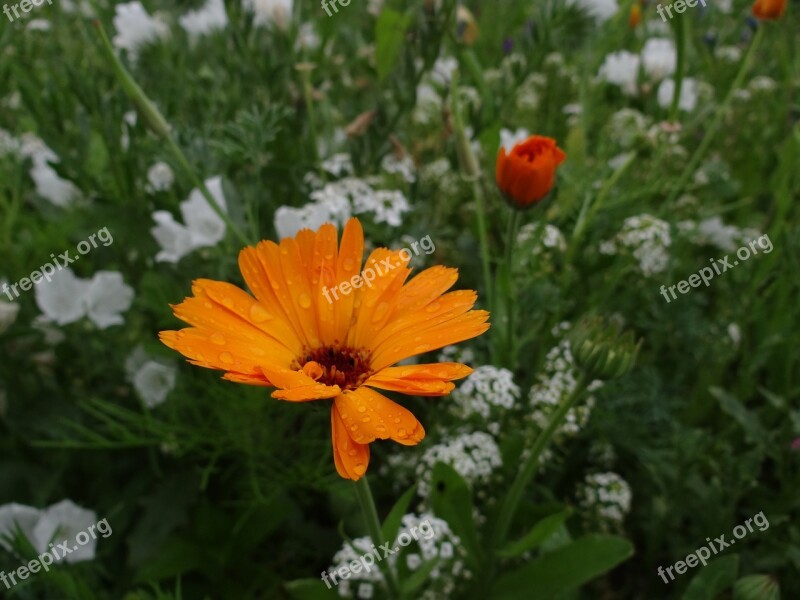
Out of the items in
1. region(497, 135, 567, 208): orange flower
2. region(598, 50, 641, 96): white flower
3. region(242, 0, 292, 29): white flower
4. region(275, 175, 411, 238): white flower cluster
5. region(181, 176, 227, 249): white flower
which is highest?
region(242, 0, 292, 29): white flower

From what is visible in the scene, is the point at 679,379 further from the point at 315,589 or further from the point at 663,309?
the point at 315,589

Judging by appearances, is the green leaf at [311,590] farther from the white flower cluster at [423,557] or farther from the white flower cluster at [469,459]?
the white flower cluster at [469,459]

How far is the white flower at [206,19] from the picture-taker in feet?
5.66

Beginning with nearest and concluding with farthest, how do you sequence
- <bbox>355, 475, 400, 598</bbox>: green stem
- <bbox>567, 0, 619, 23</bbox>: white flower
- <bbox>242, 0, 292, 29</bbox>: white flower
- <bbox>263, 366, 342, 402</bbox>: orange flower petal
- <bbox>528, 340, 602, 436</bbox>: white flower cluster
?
1. <bbox>263, 366, 342, 402</bbox>: orange flower petal
2. <bbox>355, 475, 400, 598</bbox>: green stem
3. <bbox>528, 340, 602, 436</bbox>: white flower cluster
4. <bbox>242, 0, 292, 29</bbox>: white flower
5. <bbox>567, 0, 619, 23</bbox>: white flower

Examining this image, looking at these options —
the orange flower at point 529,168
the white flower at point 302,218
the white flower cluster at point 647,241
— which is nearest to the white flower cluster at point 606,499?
the white flower cluster at point 647,241

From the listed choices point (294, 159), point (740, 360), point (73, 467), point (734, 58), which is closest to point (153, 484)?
point (73, 467)

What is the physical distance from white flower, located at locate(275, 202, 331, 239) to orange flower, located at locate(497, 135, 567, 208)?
30 centimetres

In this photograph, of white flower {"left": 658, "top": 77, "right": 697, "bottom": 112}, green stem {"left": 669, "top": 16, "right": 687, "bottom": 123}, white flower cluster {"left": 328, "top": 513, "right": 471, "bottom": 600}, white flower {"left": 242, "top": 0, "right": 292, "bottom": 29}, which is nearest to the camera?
white flower cluster {"left": 328, "top": 513, "right": 471, "bottom": 600}

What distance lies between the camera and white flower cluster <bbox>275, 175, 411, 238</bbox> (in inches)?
43.1

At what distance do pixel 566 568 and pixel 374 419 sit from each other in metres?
0.46

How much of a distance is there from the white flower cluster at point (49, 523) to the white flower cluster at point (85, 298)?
0.99 feet

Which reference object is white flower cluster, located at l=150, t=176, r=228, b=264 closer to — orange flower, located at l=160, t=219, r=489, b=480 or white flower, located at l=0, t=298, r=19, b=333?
white flower, located at l=0, t=298, r=19, b=333

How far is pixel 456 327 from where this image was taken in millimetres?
658

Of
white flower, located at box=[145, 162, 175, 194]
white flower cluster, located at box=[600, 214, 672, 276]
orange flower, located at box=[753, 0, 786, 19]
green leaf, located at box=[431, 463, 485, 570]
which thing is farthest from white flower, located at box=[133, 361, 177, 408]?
orange flower, located at box=[753, 0, 786, 19]
